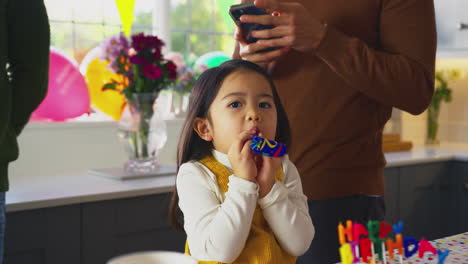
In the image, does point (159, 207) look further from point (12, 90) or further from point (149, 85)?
point (12, 90)

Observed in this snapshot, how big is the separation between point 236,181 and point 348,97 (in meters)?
0.45

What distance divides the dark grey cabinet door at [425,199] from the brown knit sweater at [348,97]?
1.59m

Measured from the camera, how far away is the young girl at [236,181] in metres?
0.99

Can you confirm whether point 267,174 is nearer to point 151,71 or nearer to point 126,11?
point 151,71

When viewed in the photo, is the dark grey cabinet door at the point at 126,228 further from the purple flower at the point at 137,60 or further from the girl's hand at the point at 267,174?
the girl's hand at the point at 267,174

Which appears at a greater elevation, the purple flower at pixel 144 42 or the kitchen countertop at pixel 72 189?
the purple flower at pixel 144 42

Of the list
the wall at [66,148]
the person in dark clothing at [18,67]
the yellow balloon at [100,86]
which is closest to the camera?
the person in dark clothing at [18,67]

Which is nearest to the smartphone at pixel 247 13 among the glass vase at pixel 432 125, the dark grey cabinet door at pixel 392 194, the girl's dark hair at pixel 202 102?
the girl's dark hair at pixel 202 102

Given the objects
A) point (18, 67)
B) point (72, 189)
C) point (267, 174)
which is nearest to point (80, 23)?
point (72, 189)

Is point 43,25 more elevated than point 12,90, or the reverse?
point 43,25

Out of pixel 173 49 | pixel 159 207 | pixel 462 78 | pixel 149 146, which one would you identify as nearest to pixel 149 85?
pixel 149 146

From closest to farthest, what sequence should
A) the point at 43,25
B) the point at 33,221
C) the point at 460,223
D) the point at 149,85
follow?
the point at 43,25 < the point at 33,221 < the point at 149,85 < the point at 460,223

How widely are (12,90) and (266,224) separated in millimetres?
965

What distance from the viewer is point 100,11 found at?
9.52 ft
